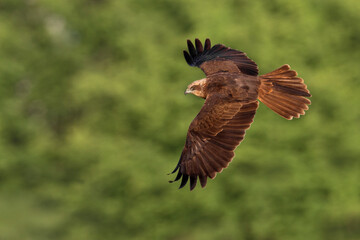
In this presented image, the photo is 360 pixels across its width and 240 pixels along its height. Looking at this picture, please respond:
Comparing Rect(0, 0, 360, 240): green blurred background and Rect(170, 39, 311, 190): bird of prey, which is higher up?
Rect(0, 0, 360, 240): green blurred background

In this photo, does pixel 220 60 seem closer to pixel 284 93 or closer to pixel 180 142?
pixel 284 93

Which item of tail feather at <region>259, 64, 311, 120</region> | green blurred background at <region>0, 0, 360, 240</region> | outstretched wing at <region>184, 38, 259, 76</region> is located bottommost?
tail feather at <region>259, 64, 311, 120</region>

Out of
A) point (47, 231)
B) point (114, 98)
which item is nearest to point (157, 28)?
point (114, 98)

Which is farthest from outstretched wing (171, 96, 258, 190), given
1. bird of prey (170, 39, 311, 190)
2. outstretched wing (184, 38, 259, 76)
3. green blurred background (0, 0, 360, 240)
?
green blurred background (0, 0, 360, 240)

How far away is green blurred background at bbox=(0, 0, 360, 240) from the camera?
2608 centimetres

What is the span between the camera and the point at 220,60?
1217cm

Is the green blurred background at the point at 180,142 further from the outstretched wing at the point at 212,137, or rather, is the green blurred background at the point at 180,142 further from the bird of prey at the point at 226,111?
the outstretched wing at the point at 212,137

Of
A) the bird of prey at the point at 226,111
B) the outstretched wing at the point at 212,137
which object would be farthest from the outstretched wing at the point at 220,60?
the outstretched wing at the point at 212,137

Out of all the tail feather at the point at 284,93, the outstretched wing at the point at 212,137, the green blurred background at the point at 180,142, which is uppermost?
the green blurred background at the point at 180,142

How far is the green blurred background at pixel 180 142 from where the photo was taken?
1027 inches

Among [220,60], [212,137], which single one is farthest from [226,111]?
[220,60]

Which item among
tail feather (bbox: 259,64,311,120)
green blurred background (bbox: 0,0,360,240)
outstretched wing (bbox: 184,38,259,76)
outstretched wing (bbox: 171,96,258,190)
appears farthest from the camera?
green blurred background (bbox: 0,0,360,240)

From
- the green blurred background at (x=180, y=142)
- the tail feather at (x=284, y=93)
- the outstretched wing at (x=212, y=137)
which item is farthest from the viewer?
the green blurred background at (x=180, y=142)

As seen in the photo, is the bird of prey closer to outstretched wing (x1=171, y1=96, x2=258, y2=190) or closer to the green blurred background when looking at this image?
outstretched wing (x1=171, y1=96, x2=258, y2=190)
